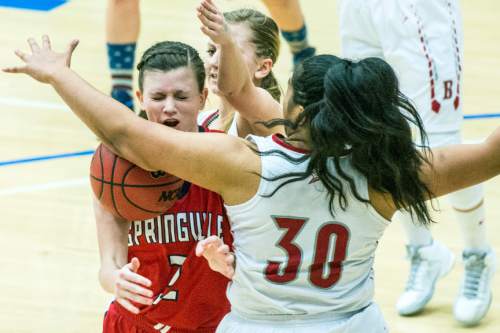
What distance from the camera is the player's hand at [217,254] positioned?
8.97ft

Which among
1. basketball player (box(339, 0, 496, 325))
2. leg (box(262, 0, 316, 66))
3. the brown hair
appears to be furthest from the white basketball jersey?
leg (box(262, 0, 316, 66))

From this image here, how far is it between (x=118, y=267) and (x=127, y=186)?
222 millimetres

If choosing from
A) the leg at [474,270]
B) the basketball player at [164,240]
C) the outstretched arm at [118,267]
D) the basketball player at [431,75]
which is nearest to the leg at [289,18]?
the basketball player at [431,75]

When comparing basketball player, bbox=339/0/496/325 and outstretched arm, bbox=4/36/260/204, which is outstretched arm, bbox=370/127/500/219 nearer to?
outstretched arm, bbox=4/36/260/204

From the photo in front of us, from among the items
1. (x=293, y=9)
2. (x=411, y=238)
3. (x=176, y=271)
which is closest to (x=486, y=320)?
(x=411, y=238)

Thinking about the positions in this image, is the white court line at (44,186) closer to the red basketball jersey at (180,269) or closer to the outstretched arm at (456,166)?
the red basketball jersey at (180,269)

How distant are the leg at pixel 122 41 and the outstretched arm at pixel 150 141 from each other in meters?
3.50

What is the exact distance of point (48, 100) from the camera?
7.15 meters

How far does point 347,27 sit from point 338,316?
2187 mm

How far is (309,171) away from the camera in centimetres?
275

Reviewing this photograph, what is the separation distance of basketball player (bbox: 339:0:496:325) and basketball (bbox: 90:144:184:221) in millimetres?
1879

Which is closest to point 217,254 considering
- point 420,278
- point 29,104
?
point 420,278

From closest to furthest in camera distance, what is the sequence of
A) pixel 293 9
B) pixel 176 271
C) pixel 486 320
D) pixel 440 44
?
pixel 176 271 → pixel 440 44 → pixel 486 320 → pixel 293 9

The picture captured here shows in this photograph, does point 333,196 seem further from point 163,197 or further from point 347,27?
point 347,27
